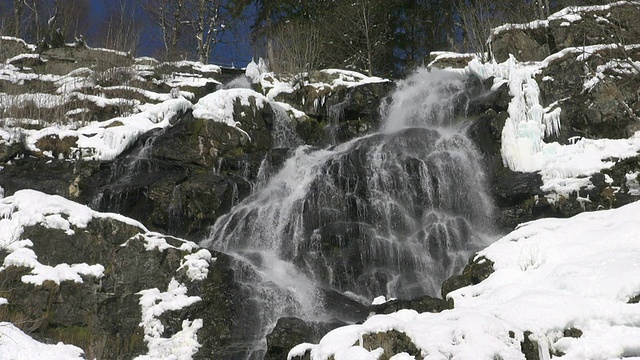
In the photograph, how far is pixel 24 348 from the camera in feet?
23.0

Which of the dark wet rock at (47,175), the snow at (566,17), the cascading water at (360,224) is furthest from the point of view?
the snow at (566,17)

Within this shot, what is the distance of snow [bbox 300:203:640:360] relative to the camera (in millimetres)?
5129

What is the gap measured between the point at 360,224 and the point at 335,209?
74 cm

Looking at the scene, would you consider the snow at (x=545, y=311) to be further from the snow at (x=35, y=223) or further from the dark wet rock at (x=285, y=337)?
the snow at (x=35, y=223)

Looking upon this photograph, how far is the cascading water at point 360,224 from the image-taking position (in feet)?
34.2

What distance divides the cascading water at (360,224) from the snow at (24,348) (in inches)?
104

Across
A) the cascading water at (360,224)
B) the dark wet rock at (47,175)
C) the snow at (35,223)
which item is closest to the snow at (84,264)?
the snow at (35,223)

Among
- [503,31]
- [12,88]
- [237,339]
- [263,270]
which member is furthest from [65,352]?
[503,31]

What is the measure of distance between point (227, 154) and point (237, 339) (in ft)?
20.6

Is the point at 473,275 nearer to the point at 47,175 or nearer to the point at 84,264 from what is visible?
the point at 84,264

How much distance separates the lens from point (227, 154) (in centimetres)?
1425

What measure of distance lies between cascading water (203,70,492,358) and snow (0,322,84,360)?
2640mm

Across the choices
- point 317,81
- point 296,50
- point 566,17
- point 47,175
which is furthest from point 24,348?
point 566,17

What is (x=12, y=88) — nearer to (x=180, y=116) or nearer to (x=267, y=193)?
(x=180, y=116)
